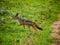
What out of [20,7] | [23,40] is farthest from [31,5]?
[23,40]

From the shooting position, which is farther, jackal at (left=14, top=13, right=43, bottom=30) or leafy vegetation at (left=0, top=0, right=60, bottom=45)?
jackal at (left=14, top=13, right=43, bottom=30)

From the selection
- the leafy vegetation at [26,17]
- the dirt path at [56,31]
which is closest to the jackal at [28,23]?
the leafy vegetation at [26,17]

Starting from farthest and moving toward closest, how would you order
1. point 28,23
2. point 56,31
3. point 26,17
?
point 26,17 < point 56,31 < point 28,23

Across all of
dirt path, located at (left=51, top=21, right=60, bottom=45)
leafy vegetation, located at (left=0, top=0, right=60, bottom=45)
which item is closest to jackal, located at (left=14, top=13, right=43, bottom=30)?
leafy vegetation, located at (left=0, top=0, right=60, bottom=45)

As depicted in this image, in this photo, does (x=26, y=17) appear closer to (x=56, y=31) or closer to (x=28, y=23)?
(x=28, y=23)

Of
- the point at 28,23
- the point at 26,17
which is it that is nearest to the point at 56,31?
the point at 28,23

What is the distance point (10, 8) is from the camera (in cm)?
792

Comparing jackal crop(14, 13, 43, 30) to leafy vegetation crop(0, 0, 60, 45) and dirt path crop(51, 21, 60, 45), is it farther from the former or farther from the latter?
dirt path crop(51, 21, 60, 45)

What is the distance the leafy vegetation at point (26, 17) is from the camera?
6.58 metres

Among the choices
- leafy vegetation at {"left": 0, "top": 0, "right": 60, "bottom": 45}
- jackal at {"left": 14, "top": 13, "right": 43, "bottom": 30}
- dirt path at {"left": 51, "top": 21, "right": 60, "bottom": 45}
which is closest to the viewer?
leafy vegetation at {"left": 0, "top": 0, "right": 60, "bottom": 45}

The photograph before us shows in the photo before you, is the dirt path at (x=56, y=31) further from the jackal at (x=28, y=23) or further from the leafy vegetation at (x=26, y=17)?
the jackal at (x=28, y=23)

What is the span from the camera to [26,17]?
7461 mm

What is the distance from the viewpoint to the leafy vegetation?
658 cm

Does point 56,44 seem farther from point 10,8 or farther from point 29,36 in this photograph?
point 10,8
